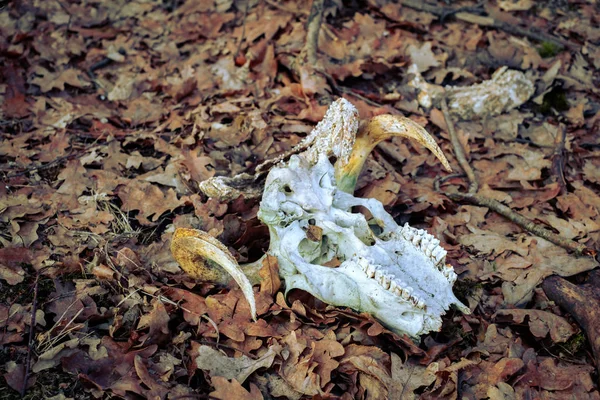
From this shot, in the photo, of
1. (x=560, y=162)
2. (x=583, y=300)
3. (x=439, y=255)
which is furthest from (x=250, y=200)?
(x=560, y=162)

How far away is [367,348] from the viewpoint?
3.35m

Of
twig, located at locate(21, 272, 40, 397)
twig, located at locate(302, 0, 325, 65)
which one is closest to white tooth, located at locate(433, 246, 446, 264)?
twig, located at locate(21, 272, 40, 397)

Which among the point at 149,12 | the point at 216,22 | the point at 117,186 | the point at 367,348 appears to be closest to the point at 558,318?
the point at 367,348

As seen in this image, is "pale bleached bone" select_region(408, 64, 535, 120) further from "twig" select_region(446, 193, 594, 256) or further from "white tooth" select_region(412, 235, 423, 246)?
"white tooth" select_region(412, 235, 423, 246)

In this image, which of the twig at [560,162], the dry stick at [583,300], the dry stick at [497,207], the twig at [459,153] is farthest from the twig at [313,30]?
the dry stick at [583,300]

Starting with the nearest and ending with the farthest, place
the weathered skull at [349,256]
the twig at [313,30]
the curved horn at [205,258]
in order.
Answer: the curved horn at [205,258], the weathered skull at [349,256], the twig at [313,30]

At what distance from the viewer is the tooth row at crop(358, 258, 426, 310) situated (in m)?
3.16

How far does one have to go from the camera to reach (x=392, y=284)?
3.17m

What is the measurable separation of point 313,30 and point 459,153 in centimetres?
218

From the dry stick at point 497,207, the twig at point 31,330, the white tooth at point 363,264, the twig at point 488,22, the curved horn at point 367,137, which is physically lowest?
the dry stick at point 497,207

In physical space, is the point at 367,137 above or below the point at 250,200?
above

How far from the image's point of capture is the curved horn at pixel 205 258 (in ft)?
9.91

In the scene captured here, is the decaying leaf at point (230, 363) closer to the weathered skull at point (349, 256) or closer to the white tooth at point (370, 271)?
the weathered skull at point (349, 256)

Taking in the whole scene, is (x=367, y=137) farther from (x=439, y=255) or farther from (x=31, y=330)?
(x=31, y=330)
